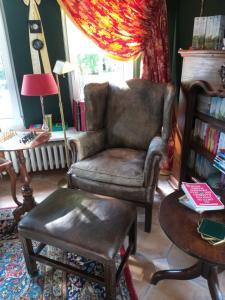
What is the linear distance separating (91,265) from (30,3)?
2.30 metres

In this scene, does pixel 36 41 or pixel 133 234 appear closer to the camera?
pixel 133 234

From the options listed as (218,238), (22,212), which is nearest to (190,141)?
(218,238)

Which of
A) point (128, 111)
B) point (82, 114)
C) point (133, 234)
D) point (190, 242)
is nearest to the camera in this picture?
point (190, 242)

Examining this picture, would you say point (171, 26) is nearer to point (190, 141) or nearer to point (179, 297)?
point (190, 141)

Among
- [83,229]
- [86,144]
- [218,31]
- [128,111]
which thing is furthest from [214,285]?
[218,31]

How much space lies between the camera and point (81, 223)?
123 cm

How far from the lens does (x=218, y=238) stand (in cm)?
101

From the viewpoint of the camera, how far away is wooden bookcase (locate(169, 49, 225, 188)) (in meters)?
1.59

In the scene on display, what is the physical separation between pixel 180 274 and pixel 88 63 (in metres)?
2.17

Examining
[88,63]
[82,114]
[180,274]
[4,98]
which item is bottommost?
[180,274]

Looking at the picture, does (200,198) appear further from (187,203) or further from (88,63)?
(88,63)

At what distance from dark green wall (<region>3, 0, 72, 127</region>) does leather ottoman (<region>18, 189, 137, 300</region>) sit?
136 centimetres

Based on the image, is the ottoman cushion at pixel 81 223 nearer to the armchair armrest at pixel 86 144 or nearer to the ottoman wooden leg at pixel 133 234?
the ottoman wooden leg at pixel 133 234

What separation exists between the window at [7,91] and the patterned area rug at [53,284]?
141 cm
